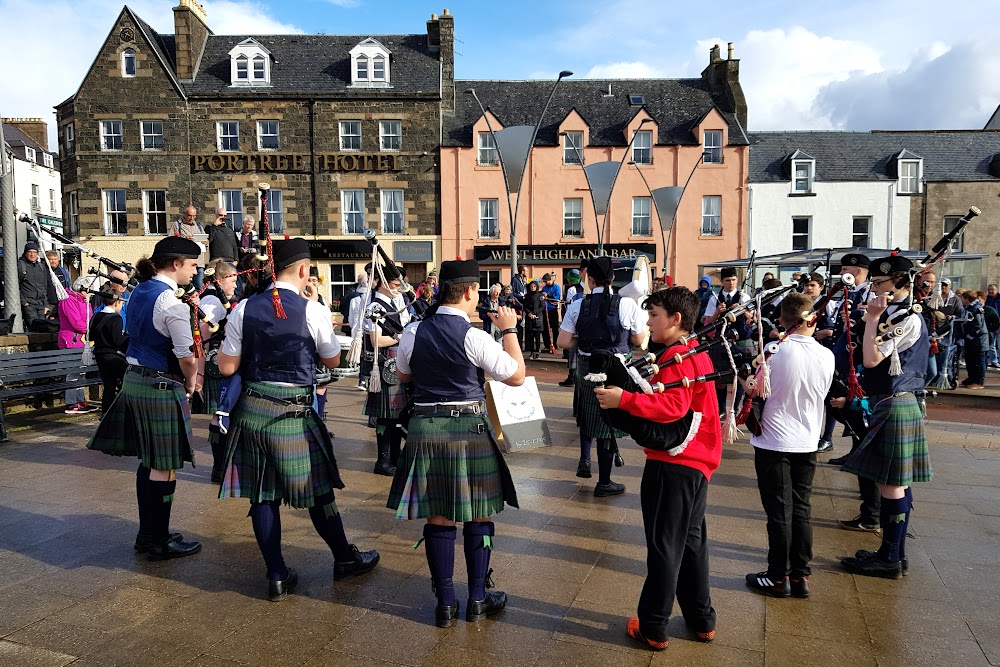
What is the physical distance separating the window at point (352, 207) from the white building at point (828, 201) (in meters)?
16.8

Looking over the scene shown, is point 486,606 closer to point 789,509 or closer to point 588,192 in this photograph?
point 789,509

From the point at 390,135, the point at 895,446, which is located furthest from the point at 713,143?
the point at 895,446

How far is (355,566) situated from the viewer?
13.6ft

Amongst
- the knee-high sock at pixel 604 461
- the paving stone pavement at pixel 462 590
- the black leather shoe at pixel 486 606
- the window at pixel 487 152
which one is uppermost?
the window at pixel 487 152

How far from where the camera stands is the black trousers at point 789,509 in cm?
390

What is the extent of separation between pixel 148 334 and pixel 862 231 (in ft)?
109

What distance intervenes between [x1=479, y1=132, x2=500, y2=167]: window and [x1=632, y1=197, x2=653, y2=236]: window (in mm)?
6268

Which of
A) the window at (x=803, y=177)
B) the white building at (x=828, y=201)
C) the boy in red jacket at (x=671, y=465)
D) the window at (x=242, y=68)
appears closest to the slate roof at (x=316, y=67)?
the window at (x=242, y=68)

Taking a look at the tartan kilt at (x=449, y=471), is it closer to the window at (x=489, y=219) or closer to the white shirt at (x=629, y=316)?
the white shirt at (x=629, y=316)

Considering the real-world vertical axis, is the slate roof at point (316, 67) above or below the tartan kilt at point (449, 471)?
above

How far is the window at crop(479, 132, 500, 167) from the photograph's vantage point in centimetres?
2825

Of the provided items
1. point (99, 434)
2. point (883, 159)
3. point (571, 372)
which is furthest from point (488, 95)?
point (99, 434)

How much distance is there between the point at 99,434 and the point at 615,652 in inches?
139

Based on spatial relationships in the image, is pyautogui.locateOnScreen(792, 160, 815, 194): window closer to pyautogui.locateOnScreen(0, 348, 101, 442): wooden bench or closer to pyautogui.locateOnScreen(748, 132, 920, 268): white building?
pyautogui.locateOnScreen(748, 132, 920, 268): white building
